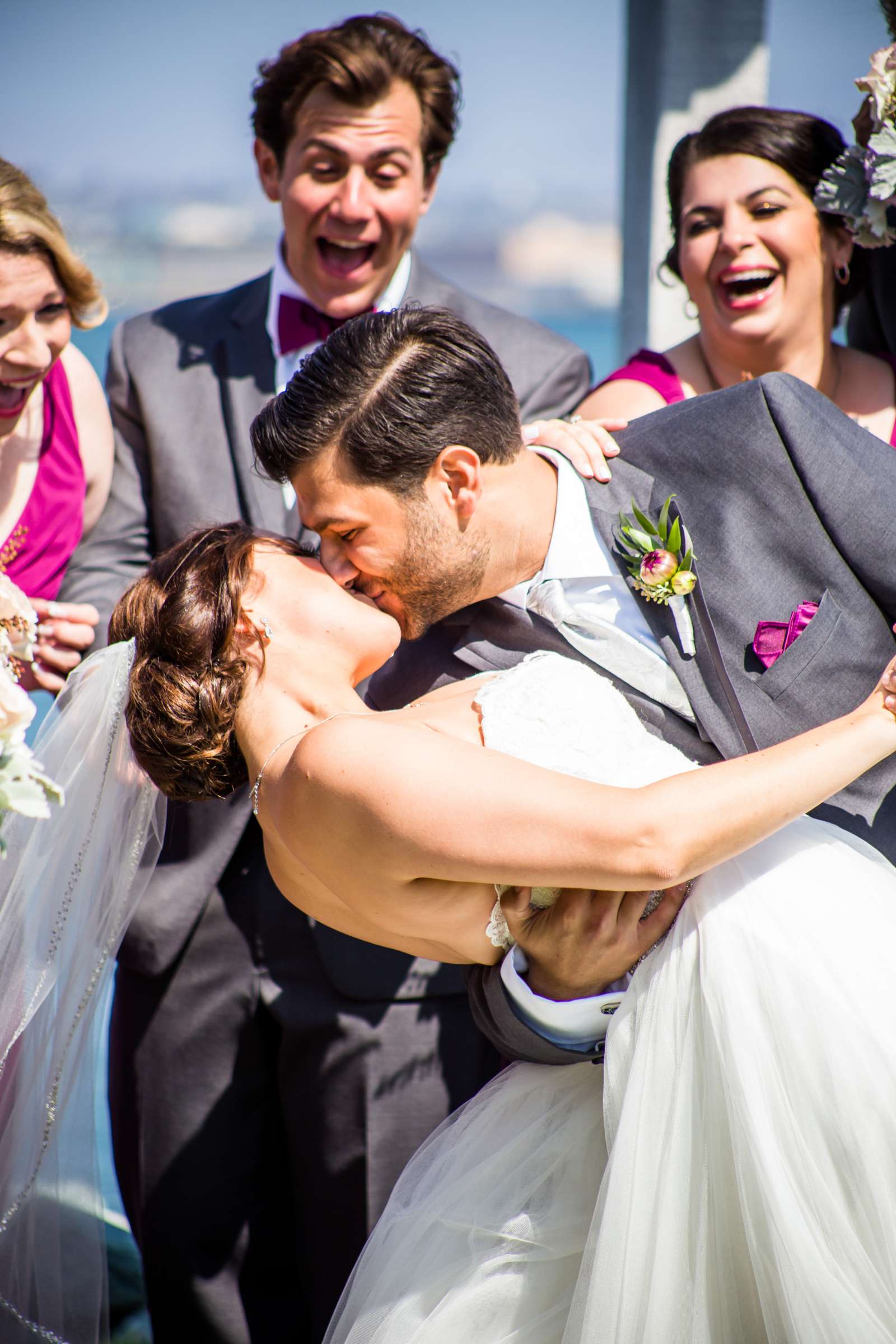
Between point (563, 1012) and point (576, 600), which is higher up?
point (576, 600)

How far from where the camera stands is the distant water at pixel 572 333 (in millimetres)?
6797

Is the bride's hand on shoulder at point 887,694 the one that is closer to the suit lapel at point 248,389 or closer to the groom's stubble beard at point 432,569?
the groom's stubble beard at point 432,569

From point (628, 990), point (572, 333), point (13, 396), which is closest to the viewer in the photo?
point (628, 990)

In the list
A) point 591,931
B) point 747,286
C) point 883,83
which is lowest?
point 591,931

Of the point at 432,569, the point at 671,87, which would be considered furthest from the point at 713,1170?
the point at 671,87

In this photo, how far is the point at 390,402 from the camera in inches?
85.8

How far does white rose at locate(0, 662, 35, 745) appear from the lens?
152cm

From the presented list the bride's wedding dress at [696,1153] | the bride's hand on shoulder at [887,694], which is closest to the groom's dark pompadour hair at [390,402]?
the bride's wedding dress at [696,1153]

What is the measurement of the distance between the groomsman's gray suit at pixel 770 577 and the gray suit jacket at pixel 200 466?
770 mm

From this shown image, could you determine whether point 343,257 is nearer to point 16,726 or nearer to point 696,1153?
point 16,726

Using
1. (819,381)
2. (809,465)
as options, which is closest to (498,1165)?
(809,465)

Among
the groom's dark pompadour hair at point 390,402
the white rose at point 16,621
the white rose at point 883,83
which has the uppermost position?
the white rose at point 883,83

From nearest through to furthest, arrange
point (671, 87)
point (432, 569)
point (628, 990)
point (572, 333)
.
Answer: point (628, 990)
point (432, 569)
point (671, 87)
point (572, 333)

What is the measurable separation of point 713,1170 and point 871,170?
1.93 m
